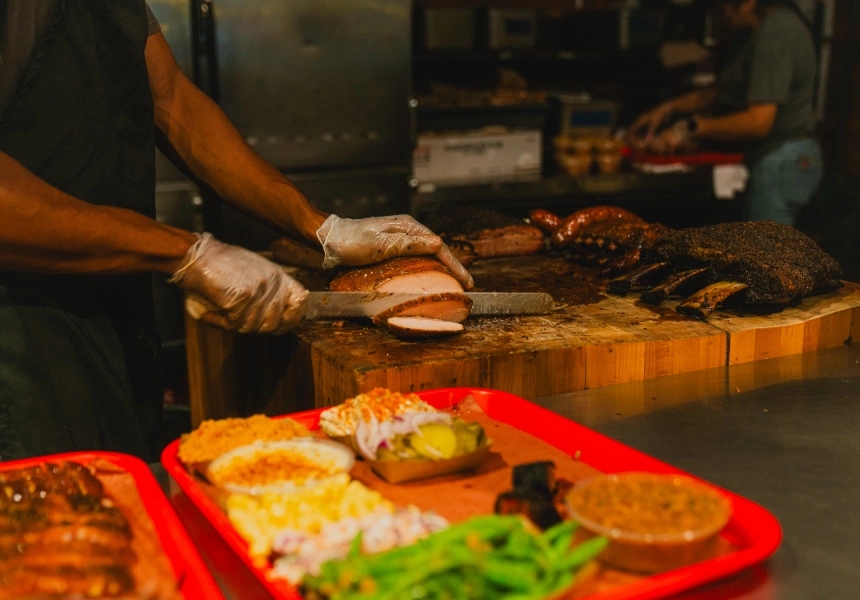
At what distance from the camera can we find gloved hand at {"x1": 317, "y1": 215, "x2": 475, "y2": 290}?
2.82 m

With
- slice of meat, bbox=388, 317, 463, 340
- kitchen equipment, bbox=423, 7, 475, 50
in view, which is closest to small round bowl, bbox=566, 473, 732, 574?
slice of meat, bbox=388, 317, 463, 340

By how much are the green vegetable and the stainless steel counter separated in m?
0.25

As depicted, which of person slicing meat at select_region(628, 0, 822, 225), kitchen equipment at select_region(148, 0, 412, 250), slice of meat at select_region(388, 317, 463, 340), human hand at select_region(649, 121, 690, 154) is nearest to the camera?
slice of meat at select_region(388, 317, 463, 340)

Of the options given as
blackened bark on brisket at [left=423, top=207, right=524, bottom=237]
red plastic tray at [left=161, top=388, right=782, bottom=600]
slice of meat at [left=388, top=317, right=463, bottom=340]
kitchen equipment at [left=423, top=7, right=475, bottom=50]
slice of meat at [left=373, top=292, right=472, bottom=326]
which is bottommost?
red plastic tray at [left=161, top=388, right=782, bottom=600]

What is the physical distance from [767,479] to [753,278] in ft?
3.81

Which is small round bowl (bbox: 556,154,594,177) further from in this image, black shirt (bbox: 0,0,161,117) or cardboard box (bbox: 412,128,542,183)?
black shirt (bbox: 0,0,161,117)

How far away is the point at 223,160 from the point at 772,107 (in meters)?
4.28

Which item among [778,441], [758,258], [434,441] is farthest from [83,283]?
[758,258]

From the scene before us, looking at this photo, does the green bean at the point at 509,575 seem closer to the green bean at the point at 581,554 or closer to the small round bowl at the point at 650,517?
the green bean at the point at 581,554

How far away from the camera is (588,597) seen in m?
1.25

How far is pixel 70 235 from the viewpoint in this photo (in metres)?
2.11

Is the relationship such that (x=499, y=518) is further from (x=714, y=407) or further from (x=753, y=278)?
(x=753, y=278)

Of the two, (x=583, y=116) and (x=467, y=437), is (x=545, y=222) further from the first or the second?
(x=583, y=116)

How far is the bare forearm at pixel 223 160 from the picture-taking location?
296cm
